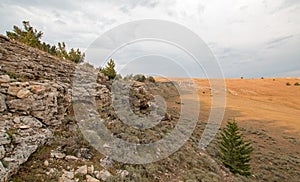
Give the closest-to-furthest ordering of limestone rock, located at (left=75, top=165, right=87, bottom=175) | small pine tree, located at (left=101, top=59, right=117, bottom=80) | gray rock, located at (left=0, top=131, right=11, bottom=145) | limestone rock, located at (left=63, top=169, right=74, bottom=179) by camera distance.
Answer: gray rock, located at (left=0, top=131, right=11, bottom=145) → limestone rock, located at (left=63, top=169, right=74, bottom=179) → limestone rock, located at (left=75, top=165, right=87, bottom=175) → small pine tree, located at (left=101, top=59, right=117, bottom=80)

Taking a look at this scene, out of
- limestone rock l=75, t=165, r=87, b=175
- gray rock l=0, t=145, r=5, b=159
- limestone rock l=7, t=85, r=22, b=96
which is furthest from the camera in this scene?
limestone rock l=7, t=85, r=22, b=96

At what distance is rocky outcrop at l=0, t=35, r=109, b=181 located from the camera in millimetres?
5434

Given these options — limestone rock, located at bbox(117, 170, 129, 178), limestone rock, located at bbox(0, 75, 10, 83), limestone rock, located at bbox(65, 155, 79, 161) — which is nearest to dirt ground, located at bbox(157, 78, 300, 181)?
limestone rock, located at bbox(117, 170, 129, 178)

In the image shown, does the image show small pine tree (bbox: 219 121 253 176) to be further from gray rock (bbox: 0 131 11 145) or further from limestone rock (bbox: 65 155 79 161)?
gray rock (bbox: 0 131 11 145)

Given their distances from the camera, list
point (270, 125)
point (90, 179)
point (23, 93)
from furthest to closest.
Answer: point (270, 125), point (23, 93), point (90, 179)

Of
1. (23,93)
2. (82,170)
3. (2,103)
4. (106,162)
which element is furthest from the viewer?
(23,93)

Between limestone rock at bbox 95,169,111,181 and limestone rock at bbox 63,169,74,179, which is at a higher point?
limestone rock at bbox 63,169,74,179

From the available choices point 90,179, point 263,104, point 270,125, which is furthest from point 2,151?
point 263,104

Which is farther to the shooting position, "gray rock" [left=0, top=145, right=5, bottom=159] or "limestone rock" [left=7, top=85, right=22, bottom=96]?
"limestone rock" [left=7, top=85, right=22, bottom=96]

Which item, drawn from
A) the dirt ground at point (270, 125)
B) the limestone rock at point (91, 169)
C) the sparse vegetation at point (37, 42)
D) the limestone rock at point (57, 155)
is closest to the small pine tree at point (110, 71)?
the sparse vegetation at point (37, 42)

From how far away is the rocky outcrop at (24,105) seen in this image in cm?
543

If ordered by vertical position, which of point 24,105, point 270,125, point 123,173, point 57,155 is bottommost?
point 270,125

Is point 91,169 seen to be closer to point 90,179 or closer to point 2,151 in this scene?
point 90,179

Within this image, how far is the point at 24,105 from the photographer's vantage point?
22.3 feet
